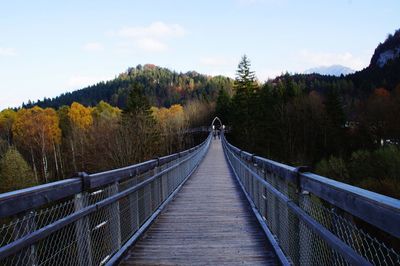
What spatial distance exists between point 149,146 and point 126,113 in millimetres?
10881

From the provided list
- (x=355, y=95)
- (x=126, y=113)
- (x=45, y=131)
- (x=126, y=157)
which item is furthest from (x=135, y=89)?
(x=355, y=95)

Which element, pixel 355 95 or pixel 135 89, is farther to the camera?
pixel 355 95

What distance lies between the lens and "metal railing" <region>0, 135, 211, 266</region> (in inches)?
122

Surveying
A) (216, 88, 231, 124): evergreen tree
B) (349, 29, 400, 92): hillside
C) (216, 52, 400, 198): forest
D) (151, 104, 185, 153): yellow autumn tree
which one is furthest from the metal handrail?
(349, 29, 400, 92): hillside

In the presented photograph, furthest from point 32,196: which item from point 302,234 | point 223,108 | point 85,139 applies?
point 223,108

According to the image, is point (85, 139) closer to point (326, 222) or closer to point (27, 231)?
point (27, 231)

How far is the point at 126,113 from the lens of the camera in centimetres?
5456

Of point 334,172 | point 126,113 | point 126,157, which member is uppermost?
point 126,113

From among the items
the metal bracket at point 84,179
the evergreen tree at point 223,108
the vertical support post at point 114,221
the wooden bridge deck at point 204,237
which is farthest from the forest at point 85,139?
the evergreen tree at point 223,108

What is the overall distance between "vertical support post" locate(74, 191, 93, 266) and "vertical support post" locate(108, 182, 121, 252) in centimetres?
105

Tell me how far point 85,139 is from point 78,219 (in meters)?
64.9

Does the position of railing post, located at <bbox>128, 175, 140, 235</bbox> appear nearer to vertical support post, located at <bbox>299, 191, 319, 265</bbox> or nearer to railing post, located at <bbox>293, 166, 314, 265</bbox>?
railing post, located at <bbox>293, 166, 314, 265</bbox>

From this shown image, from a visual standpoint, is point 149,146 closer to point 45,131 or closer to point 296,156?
point 296,156

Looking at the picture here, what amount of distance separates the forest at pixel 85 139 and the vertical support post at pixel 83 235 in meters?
0.31
